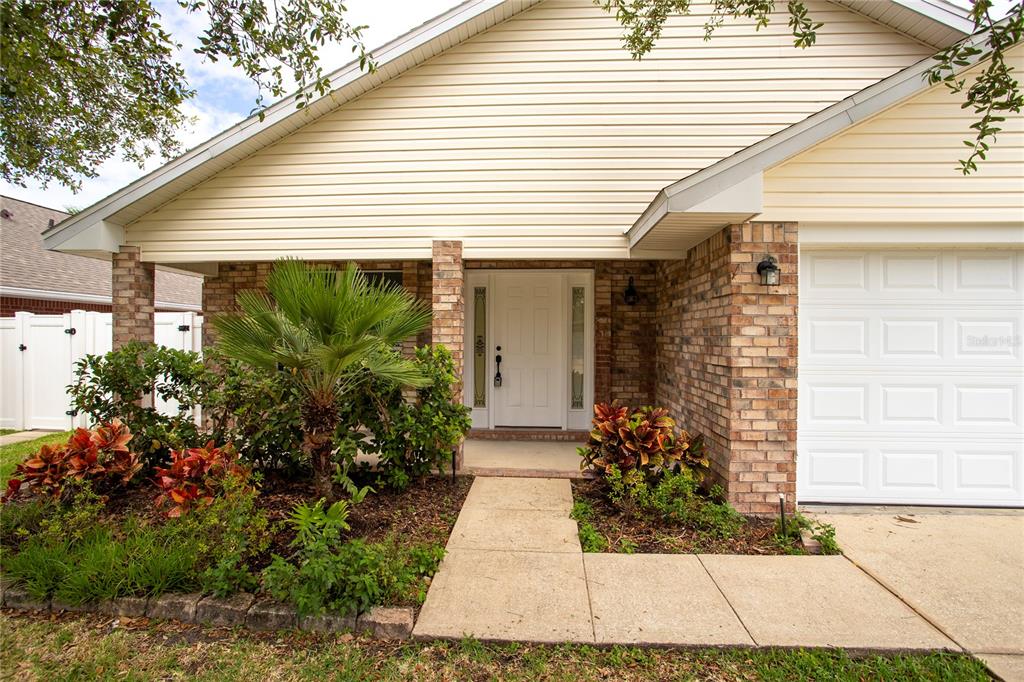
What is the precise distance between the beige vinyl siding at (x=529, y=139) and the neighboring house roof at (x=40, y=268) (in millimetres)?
7679

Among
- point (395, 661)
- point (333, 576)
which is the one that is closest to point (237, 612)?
point (333, 576)

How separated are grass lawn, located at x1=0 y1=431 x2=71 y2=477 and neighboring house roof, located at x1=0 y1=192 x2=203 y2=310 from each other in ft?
15.8

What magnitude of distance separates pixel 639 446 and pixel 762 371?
1.21 m

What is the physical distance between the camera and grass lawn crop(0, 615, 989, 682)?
246cm

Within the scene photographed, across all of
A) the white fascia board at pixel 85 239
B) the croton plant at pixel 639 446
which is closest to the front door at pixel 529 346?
the croton plant at pixel 639 446

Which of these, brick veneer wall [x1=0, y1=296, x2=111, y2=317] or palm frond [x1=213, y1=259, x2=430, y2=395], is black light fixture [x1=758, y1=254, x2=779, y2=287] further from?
brick veneer wall [x1=0, y1=296, x2=111, y2=317]

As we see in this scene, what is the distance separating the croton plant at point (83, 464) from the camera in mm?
4082

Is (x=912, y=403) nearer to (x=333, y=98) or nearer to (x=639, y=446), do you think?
(x=639, y=446)

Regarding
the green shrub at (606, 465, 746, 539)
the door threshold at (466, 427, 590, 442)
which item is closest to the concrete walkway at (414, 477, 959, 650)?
the green shrub at (606, 465, 746, 539)

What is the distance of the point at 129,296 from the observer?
5.71 metres

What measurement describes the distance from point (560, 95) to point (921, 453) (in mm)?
4966

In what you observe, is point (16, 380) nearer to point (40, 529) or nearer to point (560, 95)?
point (40, 529)

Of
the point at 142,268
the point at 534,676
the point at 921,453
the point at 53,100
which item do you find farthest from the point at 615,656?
the point at 53,100

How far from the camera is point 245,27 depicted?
3.74 m
